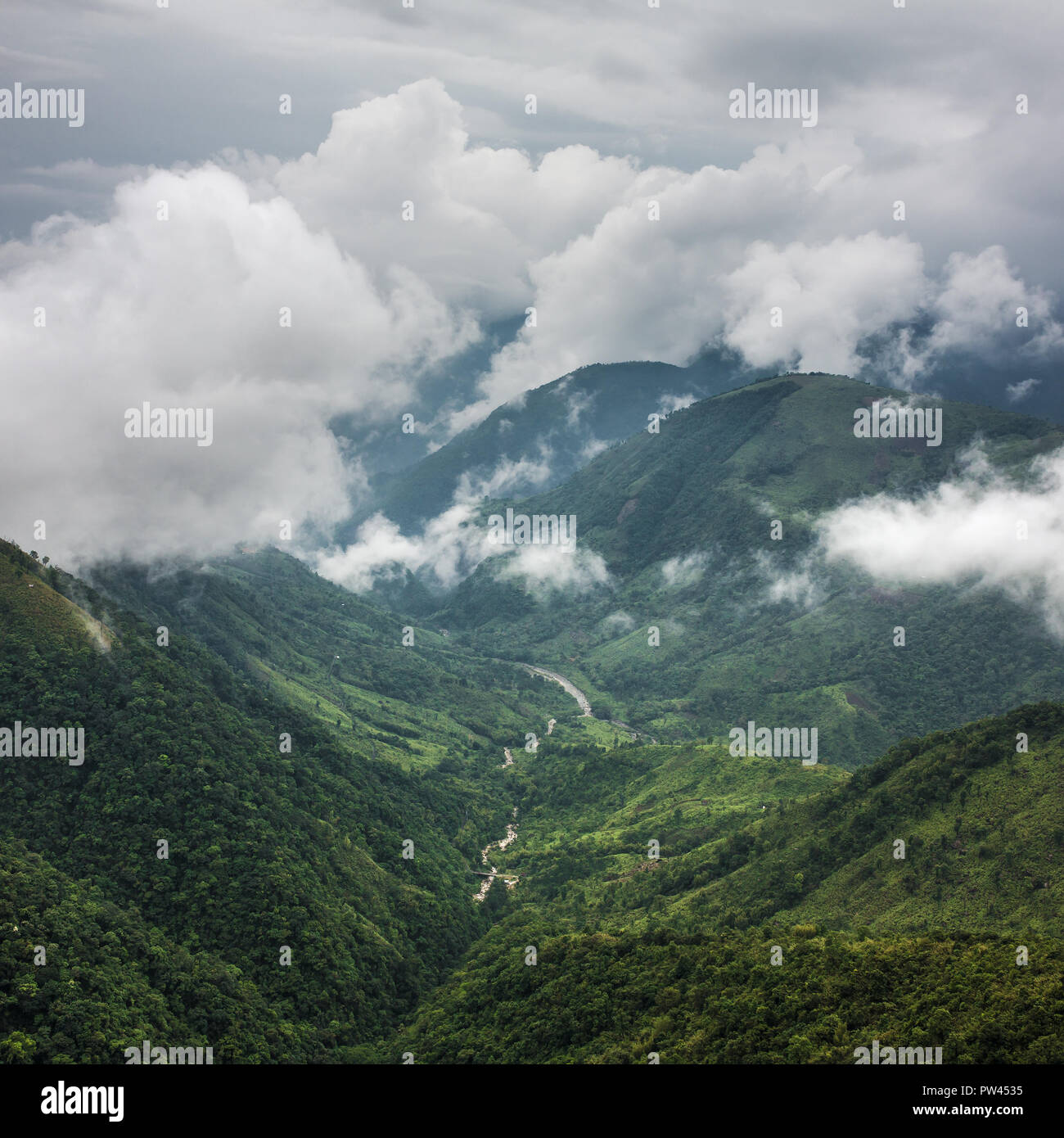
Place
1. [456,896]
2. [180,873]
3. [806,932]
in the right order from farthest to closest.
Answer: [456,896], [180,873], [806,932]

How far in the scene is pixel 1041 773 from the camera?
292 ft

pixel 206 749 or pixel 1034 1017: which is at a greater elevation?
pixel 206 749

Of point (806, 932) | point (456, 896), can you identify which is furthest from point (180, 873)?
point (806, 932)

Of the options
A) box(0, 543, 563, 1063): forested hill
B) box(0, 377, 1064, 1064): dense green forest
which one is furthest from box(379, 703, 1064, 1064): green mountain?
box(0, 543, 563, 1063): forested hill

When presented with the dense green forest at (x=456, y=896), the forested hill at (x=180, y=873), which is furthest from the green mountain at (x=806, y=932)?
the forested hill at (x=180, y=873)

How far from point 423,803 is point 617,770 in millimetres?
36959

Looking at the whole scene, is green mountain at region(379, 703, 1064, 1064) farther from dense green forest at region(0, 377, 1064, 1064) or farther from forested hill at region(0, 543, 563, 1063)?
forested hill at region(0, 543, 563, 1063)

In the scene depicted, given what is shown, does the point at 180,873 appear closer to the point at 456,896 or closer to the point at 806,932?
the point at 456,896

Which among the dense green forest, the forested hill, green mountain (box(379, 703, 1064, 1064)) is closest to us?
green mountain (box(379, 703, 1064, 1064))

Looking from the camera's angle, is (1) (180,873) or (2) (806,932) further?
(1) (180,873)

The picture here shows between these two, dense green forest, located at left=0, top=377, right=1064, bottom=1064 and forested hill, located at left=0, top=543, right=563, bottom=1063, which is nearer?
dense green forest, located at left=0, top=377, right=1064, bottom=1064

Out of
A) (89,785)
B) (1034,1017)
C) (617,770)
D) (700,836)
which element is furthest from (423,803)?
(1034,1017)
